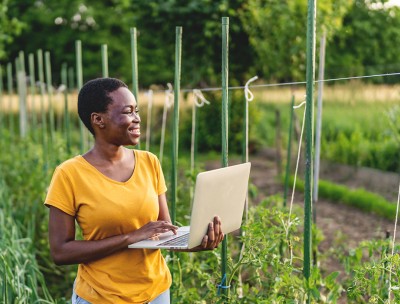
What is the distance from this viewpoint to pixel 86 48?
2298 cm

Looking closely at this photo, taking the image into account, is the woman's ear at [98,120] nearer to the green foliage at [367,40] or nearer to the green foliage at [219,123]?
the green foliage at [219,123]

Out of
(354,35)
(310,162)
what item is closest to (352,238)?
(310,162)

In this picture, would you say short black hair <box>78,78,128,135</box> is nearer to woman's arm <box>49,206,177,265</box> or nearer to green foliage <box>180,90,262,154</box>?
woman's arm <box>49,206,177,265</box>

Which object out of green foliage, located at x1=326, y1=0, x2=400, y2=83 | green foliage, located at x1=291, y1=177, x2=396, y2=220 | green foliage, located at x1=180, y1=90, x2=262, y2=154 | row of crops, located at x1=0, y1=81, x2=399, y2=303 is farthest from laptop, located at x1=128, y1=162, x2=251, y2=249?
green foliage, located at x1=326, y1=0, x2=400, y2=83

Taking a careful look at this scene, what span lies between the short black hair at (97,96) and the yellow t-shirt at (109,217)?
0.51ft

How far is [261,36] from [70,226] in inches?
308

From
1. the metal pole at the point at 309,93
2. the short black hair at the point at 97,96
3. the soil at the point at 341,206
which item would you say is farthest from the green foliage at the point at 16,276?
the soil at the point at 341,206

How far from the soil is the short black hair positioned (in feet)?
8.64

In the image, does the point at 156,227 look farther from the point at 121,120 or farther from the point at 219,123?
the point at 219,123

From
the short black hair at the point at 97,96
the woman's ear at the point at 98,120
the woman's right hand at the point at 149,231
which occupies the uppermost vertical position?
the short black hair at the point at 97,96

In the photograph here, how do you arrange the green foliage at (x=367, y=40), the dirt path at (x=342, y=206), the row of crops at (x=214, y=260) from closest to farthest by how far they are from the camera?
the row of crops at (x=214, y=260) → the dirt path at (x=342, y=206) → the green foliage at (x=367, y=40)

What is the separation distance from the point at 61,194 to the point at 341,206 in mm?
5812

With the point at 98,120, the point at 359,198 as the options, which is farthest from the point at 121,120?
the point at 359,198

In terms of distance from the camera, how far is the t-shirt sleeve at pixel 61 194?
84.8 inches
